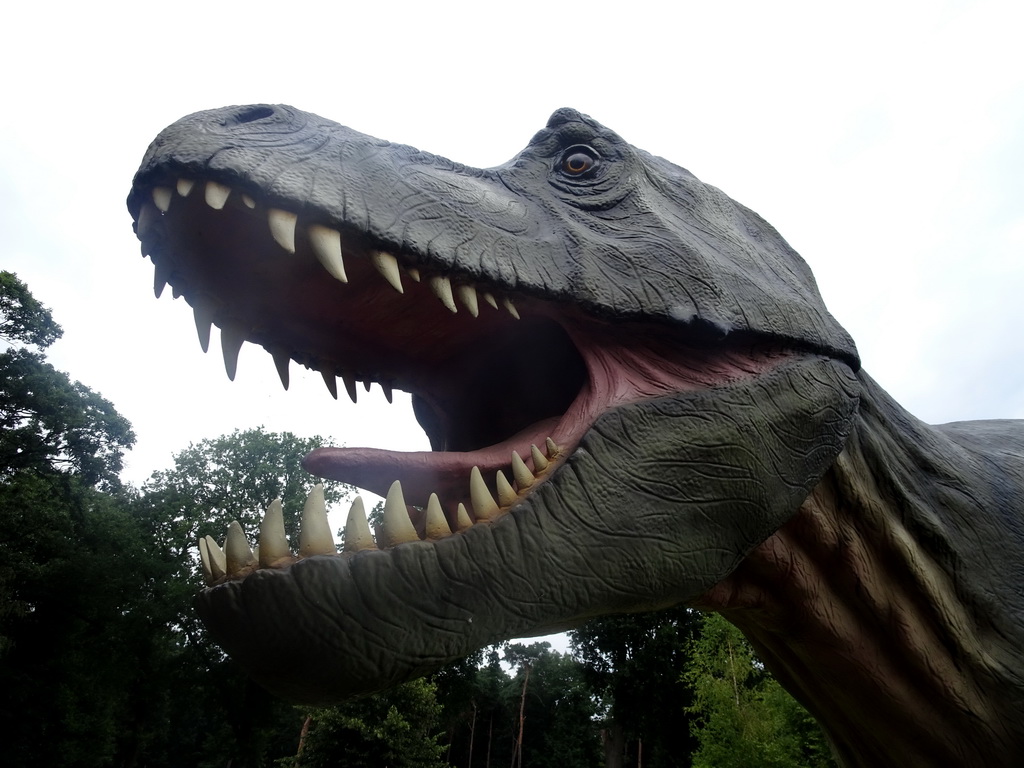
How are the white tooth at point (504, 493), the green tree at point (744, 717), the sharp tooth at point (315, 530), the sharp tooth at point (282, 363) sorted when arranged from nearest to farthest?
the sharp tooth at point (315, 530) < the white tooth at point (504, 493) < the sharp tooth at point (282, 363) < the green tree at point (744, 717)

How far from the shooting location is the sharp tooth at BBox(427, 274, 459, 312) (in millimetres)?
1613

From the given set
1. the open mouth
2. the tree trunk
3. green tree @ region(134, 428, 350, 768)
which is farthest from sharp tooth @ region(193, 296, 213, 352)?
the tree trunk

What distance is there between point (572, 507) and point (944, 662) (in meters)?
1.60

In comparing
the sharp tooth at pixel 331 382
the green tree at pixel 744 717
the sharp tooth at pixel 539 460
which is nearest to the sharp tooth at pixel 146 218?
the sharp tooth at pixel 331 382

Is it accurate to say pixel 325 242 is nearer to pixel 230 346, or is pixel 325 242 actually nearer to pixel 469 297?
pixel 469 297

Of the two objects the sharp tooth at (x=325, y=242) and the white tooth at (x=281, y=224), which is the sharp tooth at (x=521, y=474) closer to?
the sharp tooth at (x=325, y=242)

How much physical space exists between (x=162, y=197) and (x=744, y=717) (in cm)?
1657

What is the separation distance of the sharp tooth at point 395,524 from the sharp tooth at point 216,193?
2.50 ft

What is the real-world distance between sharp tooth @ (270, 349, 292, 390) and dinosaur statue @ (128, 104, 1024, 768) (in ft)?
0.06

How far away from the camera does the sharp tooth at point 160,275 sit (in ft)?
5.56

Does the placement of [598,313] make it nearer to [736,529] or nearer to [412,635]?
[736,529]

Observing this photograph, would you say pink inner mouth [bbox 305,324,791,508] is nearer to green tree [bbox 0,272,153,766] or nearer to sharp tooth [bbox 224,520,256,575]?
sharp tooth [bbox 224,520,256,575]

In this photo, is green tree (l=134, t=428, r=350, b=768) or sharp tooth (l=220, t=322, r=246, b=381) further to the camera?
green tree (l=134, t=428, r=350, b=768)

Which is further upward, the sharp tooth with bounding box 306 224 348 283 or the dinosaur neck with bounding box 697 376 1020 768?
the sharp tooth with bounding box 306 224 348 283
